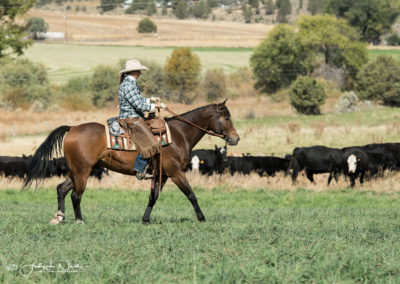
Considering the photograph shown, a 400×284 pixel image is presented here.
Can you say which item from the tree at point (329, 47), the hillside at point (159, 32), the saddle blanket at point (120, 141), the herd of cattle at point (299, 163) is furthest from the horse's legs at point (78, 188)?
the hillside at point (159, 32)

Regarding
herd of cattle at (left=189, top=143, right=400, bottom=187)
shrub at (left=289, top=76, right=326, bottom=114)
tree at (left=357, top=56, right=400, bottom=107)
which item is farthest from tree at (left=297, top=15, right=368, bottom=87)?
herd of cattle at (left=189, top=143, right=400, bottom=187)

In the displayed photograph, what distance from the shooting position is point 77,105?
2576 inches

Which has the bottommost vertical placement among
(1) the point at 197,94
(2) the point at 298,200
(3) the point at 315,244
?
(1) the point at 197,94

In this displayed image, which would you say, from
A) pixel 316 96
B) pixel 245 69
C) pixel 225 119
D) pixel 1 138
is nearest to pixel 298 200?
pixel 225 119

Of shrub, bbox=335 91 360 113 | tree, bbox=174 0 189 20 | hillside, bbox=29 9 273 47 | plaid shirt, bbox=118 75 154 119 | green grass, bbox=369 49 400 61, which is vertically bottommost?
shrub, bbox=335 91 360 113

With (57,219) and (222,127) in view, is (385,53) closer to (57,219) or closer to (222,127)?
(222,127)

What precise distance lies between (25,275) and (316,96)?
192 feet

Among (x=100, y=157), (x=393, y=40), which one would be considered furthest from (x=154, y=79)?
(x=393, y=40)

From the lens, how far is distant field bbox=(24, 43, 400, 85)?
92688 mm

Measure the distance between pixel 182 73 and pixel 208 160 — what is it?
59022 millimetres

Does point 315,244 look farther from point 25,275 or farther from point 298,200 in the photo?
point 298,200

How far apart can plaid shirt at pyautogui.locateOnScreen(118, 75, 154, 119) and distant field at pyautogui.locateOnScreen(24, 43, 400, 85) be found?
77.9 m

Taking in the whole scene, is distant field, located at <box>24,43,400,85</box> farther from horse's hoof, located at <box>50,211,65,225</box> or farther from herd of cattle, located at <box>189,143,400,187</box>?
horse's hoof, located at <box>50,211,65,225</box>

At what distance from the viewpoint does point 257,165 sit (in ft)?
82.4
